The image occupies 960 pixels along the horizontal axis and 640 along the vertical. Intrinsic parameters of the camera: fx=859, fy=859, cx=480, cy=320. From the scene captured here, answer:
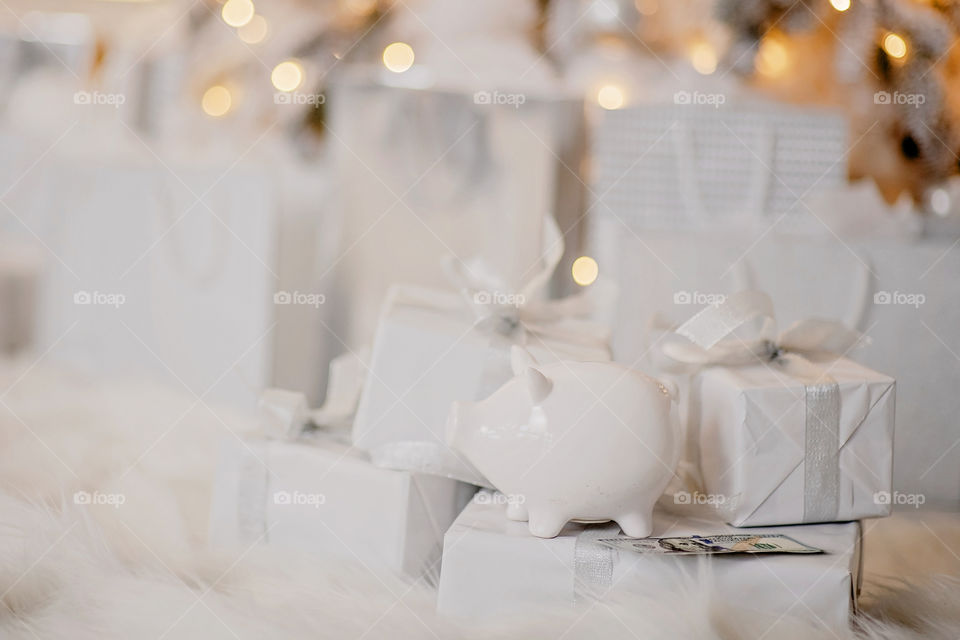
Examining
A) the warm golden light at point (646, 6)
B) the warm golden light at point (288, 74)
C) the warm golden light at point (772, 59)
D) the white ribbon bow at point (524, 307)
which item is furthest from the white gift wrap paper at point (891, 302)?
the warm golden light at point (288, 74)

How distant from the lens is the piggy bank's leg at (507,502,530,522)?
0.72 meters

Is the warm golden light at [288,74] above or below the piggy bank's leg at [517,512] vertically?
above

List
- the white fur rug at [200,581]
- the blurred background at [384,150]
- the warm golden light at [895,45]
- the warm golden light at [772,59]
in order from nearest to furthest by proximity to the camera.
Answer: the white fur rug at [200,581] → the warm golden light at [895,45] → the blurred background at [384,150] → the warm golden light at [772,59]

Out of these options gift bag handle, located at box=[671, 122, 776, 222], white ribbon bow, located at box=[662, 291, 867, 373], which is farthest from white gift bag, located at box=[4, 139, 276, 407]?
white ribbon bow, located at box=[662, 291, 867, 373]

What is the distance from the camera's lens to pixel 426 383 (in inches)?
31.8

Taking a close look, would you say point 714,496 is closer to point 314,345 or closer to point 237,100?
point 314,345

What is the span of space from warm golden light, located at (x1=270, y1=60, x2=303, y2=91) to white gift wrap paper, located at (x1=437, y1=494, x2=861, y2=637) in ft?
3.40

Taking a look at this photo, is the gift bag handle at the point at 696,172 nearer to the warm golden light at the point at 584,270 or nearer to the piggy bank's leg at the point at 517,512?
the warm golden light at the point at 584,270

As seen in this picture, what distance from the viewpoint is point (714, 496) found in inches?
29.9

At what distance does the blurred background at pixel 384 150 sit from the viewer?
4.23 feet

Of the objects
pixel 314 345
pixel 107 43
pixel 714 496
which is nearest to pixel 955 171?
pixel 714 496

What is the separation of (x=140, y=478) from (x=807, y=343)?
2.24 ft

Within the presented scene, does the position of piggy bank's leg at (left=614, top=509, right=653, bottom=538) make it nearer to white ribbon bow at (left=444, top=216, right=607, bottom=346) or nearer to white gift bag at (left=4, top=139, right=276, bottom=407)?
white ribbon bow at (left=444, top=216, right=607, bottom=346)

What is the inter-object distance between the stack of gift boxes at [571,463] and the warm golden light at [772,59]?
2.43ft
